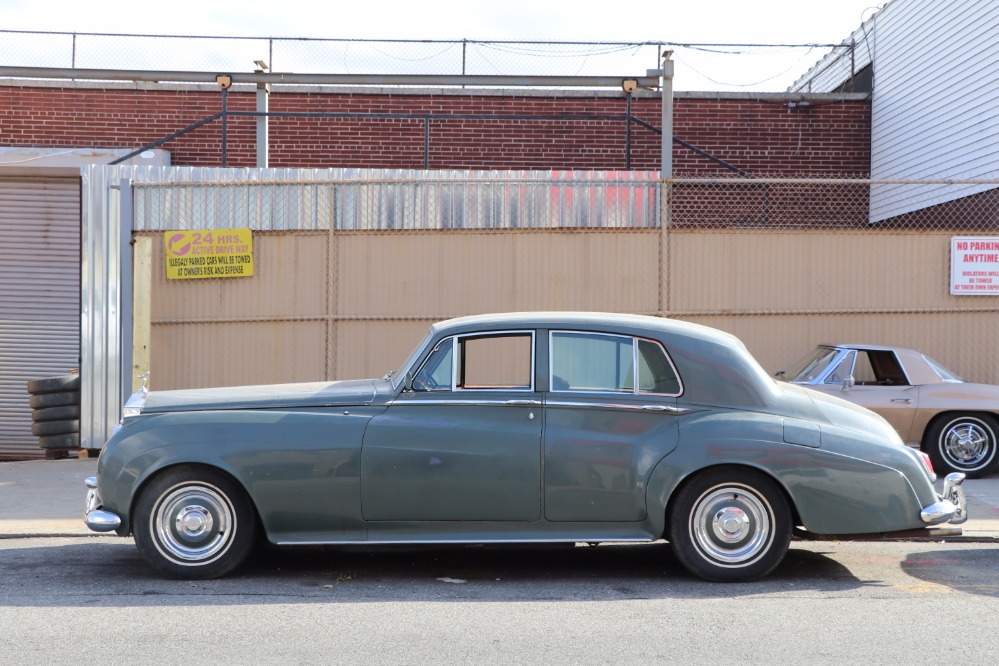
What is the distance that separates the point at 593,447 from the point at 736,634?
4.46 ft

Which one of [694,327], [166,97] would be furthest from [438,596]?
[166,97]

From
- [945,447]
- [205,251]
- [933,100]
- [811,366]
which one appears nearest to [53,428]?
[205,251]

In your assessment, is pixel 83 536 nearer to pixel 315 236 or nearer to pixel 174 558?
pixel 174 558

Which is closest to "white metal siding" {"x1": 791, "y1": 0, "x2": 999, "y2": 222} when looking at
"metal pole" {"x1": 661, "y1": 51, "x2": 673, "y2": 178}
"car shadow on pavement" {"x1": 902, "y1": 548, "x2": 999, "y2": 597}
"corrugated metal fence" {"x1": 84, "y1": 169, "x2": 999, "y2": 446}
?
"corrugated metal fence" {"x1": 84, "y1": 169, "x2": 999, "y2": 446}

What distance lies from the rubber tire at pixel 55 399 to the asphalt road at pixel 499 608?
4.36 m

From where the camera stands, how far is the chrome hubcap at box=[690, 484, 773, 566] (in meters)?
5.94

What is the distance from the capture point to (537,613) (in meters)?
5.43

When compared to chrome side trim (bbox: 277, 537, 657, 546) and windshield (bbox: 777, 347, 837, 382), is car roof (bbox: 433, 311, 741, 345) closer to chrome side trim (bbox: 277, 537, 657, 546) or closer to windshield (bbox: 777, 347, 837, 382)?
chrome side trim (bbox: 277, 537, 657, 546)

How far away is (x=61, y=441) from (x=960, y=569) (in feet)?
29.4

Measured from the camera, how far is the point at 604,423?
599 centimetres

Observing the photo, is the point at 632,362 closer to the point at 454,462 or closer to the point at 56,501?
the point at 454,462

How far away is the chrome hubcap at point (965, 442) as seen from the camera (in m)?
9.98

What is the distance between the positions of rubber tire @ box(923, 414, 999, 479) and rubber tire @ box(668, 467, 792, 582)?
4723mm

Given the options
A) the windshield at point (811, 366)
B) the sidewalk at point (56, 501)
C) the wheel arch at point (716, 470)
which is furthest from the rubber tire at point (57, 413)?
the wheel arch at point (716, 470)
